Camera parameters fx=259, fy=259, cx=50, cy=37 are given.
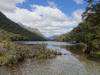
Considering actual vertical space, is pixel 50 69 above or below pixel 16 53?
below

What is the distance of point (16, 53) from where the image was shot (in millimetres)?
50688

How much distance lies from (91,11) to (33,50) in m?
16.6

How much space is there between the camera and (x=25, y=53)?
2281 inches

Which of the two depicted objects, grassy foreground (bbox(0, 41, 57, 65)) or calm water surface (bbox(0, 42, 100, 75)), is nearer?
calm water surface (bbox(0, 42, 100, 75))

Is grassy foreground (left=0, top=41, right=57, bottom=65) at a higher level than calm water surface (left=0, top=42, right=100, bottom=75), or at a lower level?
higher

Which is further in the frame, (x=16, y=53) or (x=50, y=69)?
(x=16, y=53)

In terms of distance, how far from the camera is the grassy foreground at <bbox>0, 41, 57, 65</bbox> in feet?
142

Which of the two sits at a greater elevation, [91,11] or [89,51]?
[91,11]

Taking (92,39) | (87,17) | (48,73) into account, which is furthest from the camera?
Answer: (92,39)

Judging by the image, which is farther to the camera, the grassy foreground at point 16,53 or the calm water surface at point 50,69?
the grassy foreground at point 16,53

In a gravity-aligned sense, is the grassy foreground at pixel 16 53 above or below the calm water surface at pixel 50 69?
above

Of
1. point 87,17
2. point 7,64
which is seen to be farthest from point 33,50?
point 7,64

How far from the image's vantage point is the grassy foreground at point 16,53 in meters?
43.4

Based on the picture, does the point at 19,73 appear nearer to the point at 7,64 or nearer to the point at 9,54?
the point at 7,64
